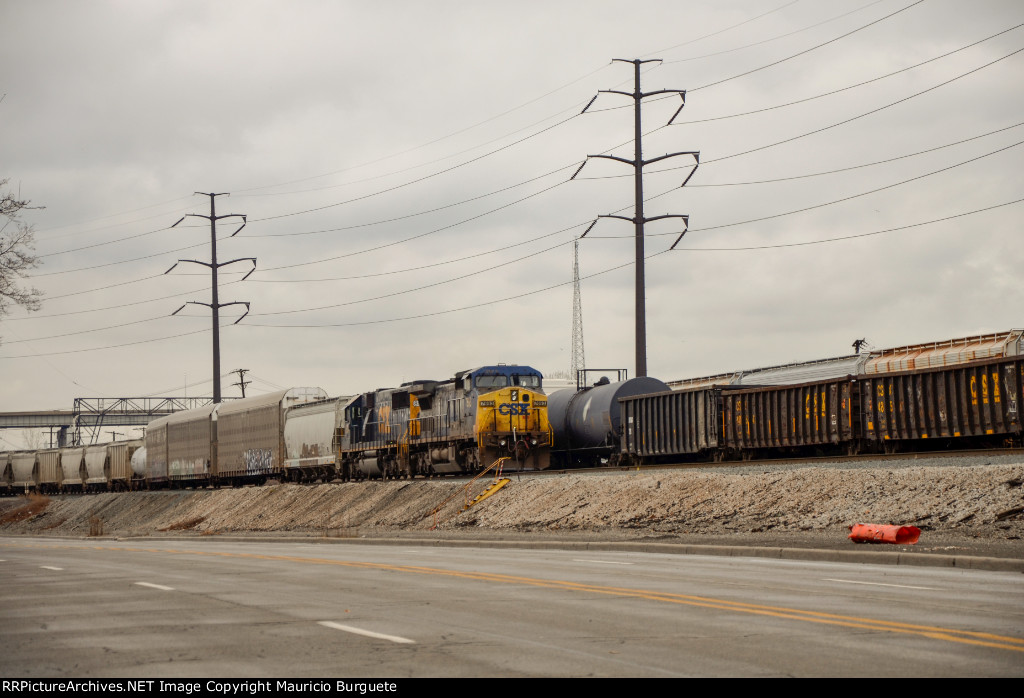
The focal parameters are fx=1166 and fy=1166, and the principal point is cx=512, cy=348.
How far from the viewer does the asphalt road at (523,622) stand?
8.70 metres

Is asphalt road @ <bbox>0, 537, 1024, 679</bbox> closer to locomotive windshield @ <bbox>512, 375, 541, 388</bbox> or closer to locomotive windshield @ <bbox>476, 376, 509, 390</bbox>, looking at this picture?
locomotive windshield @ <bbox>476, 376, 509, 390</bbox>

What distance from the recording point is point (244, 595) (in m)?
14.9

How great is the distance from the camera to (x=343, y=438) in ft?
168

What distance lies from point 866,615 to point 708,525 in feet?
52.1

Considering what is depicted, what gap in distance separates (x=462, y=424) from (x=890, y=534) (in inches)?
887

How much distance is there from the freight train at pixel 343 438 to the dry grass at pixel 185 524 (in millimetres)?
4492

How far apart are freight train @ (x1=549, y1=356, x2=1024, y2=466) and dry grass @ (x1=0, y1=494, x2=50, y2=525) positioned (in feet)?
164

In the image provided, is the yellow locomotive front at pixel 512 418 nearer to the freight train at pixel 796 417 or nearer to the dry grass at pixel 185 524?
the freight train at pixel 796 417

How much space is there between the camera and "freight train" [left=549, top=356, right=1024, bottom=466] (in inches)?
1107

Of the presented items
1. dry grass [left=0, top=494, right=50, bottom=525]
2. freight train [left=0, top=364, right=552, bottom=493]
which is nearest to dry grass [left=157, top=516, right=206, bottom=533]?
freight train [left=0, top=364, right=552, bottom=493]

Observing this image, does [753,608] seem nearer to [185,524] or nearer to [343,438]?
[343,438]

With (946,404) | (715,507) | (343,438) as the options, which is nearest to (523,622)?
(715,507)
